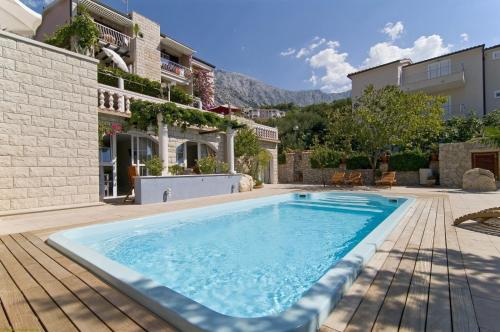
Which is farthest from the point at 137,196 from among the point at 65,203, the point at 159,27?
the point at 159,27

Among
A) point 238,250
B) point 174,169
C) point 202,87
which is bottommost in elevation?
point 238,250

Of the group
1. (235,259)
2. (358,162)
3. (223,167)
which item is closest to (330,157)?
(358,162)

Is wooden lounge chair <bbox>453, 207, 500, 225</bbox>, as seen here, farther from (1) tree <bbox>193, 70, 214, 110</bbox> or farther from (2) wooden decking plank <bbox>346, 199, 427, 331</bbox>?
(1) tree <bbox>193, 70, 214, 110</bbox>

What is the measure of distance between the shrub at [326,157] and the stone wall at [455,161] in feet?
19.7

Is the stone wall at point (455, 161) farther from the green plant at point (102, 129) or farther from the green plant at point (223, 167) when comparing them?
the green plant at point (102, 129)

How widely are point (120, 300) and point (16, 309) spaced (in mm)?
780

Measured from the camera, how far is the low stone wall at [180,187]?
8938 mm

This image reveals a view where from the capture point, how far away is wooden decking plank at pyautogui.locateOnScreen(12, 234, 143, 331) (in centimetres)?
197

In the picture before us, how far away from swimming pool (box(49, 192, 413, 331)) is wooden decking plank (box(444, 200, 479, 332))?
31.1 inches

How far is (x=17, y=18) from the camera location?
6.61m

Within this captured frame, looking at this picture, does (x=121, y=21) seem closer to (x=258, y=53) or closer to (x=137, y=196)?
(x=258, y=53)

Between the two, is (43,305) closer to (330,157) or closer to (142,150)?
(142,150)

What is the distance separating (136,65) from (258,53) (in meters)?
13.2

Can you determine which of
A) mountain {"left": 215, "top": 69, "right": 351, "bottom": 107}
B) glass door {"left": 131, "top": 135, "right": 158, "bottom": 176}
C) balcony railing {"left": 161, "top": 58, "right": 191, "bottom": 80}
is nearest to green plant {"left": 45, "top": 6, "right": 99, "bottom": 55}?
glass door {"left": 131, "top": 135, "right": 158, "bottom": 176}
